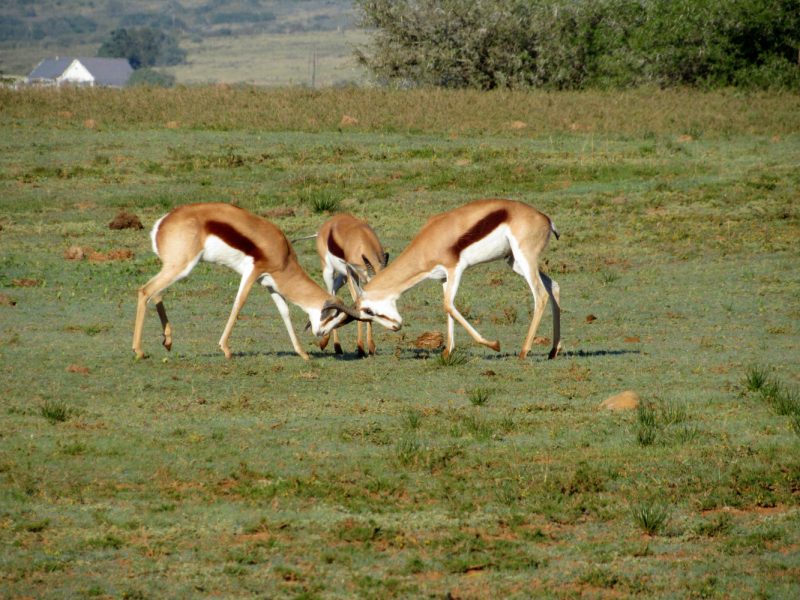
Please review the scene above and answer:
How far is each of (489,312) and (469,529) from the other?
779 cm

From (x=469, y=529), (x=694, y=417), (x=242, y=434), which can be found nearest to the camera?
(x=469, y=529)

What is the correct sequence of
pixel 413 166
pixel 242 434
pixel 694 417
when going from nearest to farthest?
pixel 242 434 → pixel 694 417 → pixel 413 166

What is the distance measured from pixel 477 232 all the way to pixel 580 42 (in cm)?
2938

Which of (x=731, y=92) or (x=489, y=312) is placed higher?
(x=731, y=92)

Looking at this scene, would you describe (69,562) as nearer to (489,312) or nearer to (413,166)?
(489,312)

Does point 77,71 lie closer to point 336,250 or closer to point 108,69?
point 108,69

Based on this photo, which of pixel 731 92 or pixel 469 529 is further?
A: pixel 731 92

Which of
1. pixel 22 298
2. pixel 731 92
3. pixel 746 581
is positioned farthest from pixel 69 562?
pixel 731 92

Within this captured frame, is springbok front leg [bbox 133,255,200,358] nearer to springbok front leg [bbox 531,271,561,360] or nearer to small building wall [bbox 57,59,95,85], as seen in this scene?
springbok front leg [bbox 531,271,561,360]

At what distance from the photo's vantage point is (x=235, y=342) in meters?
11.4

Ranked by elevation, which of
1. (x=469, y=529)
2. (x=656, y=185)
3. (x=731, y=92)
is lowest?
(x=469, y=529)

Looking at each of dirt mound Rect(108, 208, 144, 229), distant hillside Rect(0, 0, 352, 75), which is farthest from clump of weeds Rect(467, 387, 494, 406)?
distant hillside Rect(0, 0, 352, 75)

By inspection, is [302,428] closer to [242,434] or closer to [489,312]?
[242,434]

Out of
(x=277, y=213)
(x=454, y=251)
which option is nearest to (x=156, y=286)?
(x=454, y=251)
